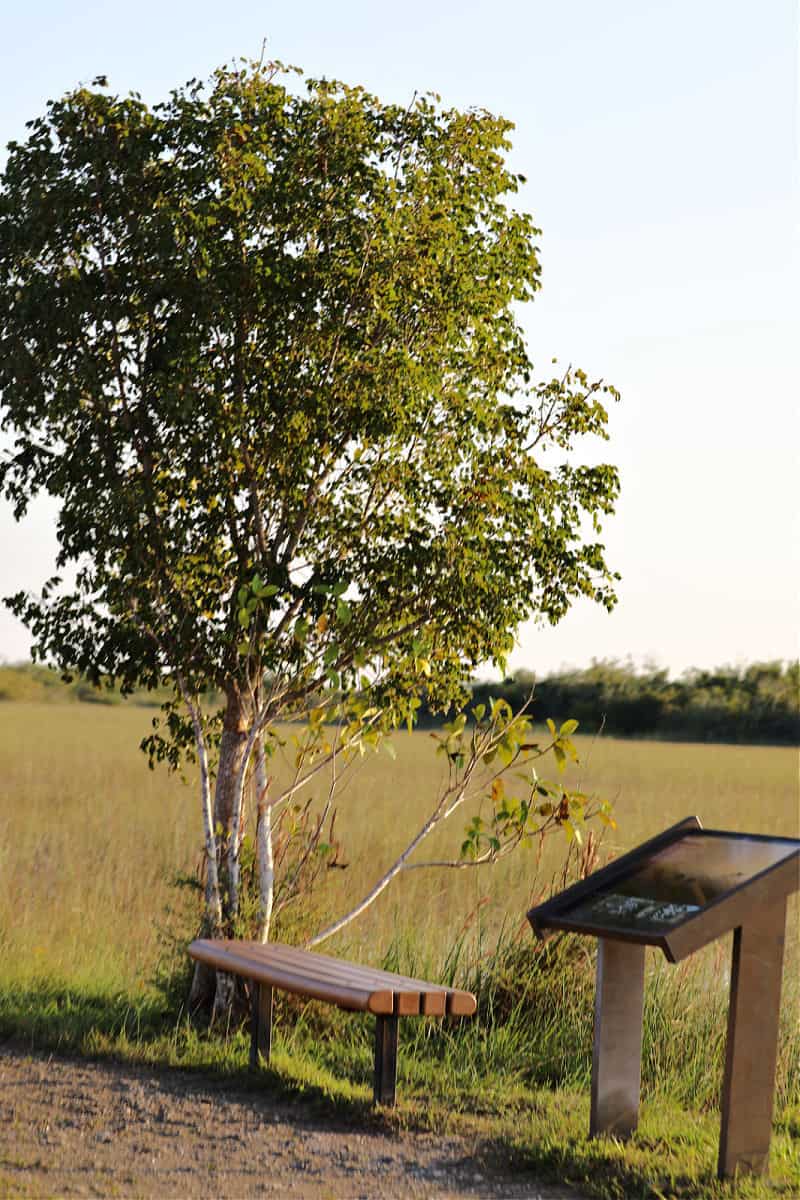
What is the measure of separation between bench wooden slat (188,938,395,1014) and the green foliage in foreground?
465 millimetres

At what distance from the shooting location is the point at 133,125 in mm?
6844

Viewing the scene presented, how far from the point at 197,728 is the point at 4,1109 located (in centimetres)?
199

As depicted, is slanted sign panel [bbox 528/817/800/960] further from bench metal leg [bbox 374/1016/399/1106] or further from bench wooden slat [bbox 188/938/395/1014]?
bench metal leg [bbox 374/1016/399/1106]

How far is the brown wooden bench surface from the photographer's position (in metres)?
5.16

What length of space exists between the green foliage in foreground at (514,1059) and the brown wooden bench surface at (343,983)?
439mm

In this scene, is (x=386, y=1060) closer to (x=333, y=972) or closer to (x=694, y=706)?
(x=333, y=972)

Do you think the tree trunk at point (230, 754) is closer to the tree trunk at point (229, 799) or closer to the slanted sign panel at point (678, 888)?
the tree trunk at point (229, 799)

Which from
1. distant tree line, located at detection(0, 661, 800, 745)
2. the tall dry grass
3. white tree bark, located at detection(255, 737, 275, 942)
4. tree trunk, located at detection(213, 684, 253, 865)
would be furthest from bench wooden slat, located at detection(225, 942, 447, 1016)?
distant tree line, located at detection(0, 661, 800, 745)

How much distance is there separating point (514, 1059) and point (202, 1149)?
67.8 inches

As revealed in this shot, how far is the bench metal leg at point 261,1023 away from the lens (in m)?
6.00

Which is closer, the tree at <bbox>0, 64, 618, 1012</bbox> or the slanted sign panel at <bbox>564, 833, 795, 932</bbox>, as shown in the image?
the slanted sign panel at <bbox>564, 833, 795, 932</bbox>

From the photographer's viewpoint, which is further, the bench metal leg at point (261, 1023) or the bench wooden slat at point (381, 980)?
the bench metal leg at point (261, 1023)

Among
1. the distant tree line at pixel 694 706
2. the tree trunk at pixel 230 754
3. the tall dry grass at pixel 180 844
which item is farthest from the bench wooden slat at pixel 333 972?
the distant tree line at pixel 694 706

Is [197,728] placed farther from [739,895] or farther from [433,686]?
[739,895]
